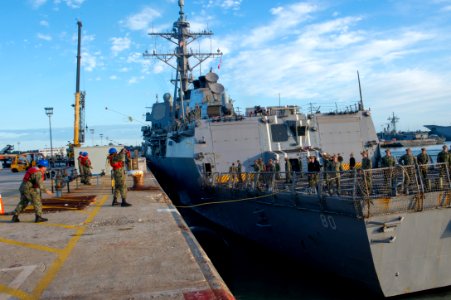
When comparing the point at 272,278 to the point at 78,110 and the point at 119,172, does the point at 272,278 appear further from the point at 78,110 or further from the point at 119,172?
the point at 78,110

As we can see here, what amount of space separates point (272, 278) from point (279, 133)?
23.7 ft

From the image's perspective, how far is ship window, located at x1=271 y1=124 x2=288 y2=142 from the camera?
53.6ft

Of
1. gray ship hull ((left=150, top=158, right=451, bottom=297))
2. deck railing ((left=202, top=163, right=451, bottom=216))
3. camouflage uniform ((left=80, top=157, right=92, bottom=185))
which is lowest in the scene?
gray ship hull ((left=150, top=158, right=451, bottom=297))

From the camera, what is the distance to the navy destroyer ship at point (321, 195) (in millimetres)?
7949

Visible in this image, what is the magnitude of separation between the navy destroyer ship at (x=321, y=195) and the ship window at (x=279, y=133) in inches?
1.6

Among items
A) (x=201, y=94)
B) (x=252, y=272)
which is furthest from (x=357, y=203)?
(x=201, y=94)

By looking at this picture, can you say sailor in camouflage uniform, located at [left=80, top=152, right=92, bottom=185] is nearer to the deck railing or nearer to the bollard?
the bollard

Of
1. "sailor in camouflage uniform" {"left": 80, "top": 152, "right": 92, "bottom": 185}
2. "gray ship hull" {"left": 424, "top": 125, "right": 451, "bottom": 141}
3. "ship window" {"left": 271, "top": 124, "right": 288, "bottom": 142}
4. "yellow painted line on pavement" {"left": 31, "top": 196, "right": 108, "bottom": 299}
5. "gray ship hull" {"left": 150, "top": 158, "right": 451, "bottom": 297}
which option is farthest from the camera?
"gray ship hull" {"left": 424, "top": 125, "right": 451, "bottom": 141}


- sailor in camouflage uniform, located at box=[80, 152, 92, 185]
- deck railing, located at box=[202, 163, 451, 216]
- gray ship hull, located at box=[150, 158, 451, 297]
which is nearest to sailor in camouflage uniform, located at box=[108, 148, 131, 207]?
gray ship hull, located at box=[150, 158, 451, 297]

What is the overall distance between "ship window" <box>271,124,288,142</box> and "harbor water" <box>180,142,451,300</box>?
4600mm

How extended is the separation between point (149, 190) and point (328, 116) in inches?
314

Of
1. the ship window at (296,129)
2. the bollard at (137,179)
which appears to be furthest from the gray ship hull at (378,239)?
the bollard at (137,179)

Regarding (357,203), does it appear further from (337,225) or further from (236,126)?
(236,126)

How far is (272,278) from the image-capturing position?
10.4 m
